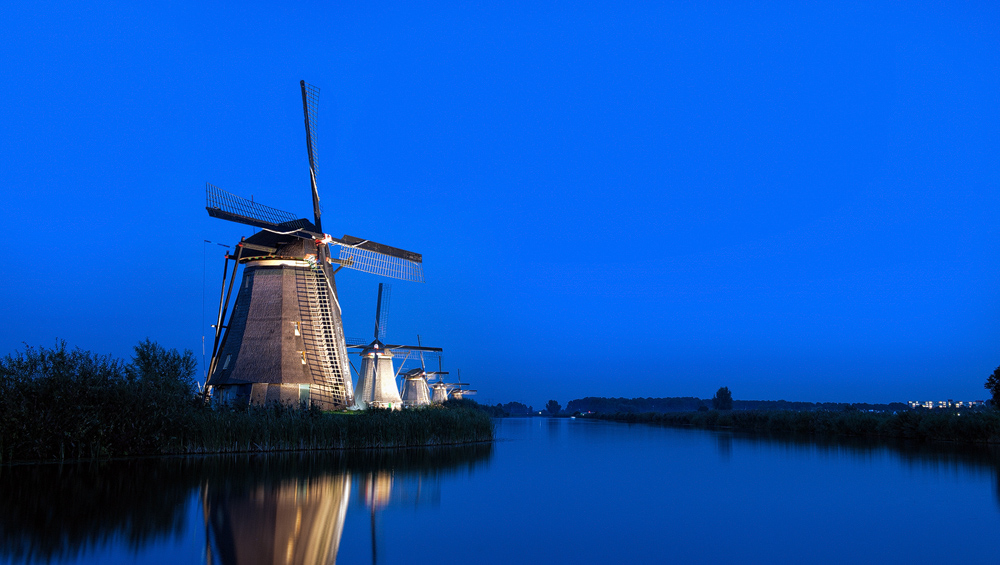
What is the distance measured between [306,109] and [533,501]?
62.1 feet

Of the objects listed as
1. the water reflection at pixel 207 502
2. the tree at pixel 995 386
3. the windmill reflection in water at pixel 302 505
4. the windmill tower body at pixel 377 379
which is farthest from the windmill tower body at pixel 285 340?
the tree at pixel 995 386

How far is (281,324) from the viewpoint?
20344 mm

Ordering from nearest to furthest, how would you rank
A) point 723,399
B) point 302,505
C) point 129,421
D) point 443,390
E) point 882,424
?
1. point 302,505
2. point 129,421
3. point 882,424
4. point 443,390
5. point 723,399

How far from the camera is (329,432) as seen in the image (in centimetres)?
1723

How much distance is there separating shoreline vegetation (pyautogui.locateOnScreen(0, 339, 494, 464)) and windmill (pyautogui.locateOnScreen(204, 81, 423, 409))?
1801 millimetres

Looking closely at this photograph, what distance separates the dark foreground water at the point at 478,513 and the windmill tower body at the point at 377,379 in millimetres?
16917

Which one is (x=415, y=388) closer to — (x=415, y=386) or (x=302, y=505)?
(x=415, y=386)

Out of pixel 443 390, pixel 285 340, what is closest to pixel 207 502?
pixel 285 340

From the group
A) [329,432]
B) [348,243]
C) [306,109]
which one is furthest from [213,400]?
[306,109]

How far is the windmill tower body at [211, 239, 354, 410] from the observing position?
65.0 feet

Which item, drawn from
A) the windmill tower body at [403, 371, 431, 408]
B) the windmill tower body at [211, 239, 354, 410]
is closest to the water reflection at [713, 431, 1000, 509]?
the windmill tower body at [211, 239, 354, 410]

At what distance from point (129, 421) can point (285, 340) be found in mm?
6227

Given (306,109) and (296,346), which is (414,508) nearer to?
(296,346)

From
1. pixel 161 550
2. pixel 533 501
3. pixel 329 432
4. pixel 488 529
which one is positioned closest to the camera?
pixel 161 550
